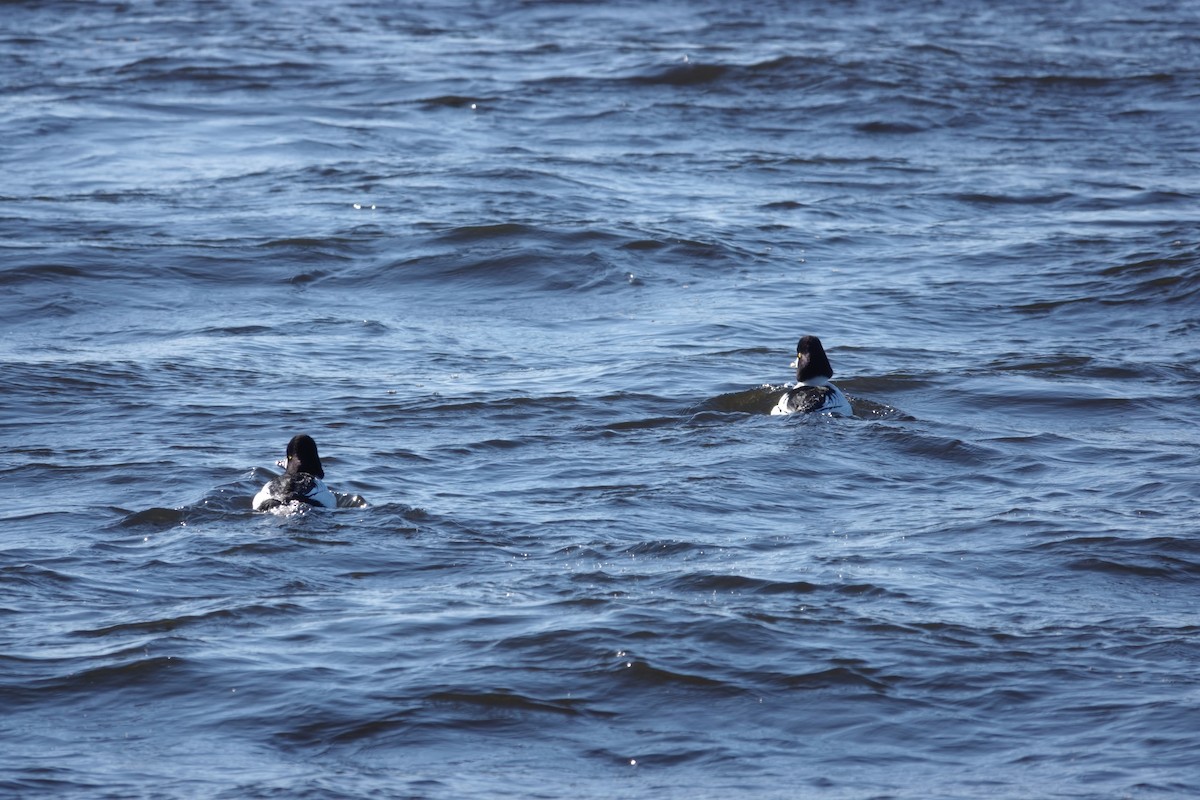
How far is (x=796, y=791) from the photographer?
7758 mm

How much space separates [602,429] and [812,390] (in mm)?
1779

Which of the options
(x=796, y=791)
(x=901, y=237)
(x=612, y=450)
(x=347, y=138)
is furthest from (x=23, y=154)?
(x=796, y=791)

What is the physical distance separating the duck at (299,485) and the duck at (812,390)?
4.12m

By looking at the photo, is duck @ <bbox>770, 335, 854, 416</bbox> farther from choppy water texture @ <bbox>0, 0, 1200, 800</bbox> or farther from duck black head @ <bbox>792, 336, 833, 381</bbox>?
choppy water texture @ <bbox>0, 0, 1200, 800</bbox>

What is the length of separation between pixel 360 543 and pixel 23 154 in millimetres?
14529

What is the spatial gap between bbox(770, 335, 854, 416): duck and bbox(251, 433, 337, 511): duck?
4123mm

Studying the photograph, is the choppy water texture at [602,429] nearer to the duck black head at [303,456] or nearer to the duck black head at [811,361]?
the duck black head at [303,456]

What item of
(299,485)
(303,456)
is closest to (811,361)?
(303,456)

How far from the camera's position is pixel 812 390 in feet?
45.9

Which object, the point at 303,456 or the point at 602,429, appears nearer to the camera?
the point at 303,456

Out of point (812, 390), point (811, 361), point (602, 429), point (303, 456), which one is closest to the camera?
point (303, 456)

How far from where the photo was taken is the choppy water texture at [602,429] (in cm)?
843

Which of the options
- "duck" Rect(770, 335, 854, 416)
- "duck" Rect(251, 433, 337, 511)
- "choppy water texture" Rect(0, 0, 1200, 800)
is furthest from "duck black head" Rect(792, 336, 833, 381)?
"duck" Rect(251, 433, 337, 511)

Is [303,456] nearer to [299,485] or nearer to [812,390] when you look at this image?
[299,485]
